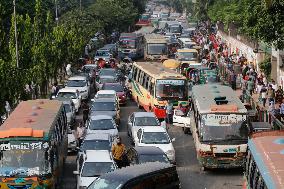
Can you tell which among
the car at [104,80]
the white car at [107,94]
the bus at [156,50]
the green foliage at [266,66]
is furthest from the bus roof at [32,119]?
the bus at [156,50]

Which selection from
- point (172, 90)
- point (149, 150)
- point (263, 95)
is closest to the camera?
point (149, 150)

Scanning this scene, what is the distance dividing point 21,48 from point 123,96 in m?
6.83

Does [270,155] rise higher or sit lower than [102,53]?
higher

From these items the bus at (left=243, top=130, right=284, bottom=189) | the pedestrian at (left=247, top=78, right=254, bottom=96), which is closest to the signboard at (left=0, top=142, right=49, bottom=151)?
the bus at (left=243, top=130, right=284, bottom=189)

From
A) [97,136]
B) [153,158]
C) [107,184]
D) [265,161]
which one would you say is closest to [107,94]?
[97,136]

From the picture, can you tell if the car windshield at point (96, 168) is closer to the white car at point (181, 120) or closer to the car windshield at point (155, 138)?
→ the car windshield at point (155, 138)

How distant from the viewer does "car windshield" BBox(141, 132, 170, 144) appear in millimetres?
28312

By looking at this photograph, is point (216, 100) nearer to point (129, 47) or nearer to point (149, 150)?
point (149, 150)

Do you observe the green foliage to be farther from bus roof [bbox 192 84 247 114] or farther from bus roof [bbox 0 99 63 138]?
bus roof [bbox 0 99 63 138]

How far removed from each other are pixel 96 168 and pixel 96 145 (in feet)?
12.1

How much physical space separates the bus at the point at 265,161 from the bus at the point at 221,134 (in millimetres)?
5121

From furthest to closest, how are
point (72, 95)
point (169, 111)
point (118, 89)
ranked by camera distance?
point (118, 89), point (72, 95), point (169, 111)

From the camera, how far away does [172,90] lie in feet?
120

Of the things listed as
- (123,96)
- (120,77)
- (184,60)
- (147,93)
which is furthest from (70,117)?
(184,60)
